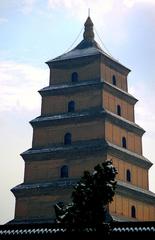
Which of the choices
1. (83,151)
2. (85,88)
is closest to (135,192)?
(83,151)

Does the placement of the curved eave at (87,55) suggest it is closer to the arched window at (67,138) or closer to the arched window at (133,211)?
the arched window at (67,138)

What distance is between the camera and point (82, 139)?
33.8 m

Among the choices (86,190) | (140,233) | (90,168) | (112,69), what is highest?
(112,69)

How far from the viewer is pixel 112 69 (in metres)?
37.4

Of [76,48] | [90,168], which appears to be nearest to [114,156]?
[90,168]

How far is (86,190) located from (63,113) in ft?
56.6

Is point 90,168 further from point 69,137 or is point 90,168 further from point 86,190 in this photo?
point 86,190

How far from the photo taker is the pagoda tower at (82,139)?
107ft

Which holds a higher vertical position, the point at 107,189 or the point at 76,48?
the point at 76,48

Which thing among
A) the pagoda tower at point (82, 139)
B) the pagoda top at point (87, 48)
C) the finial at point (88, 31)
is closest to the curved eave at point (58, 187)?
the pagoda tower at point (82, 139)

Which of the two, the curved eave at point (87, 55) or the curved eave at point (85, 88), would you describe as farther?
the curved eave at point (87, 55)

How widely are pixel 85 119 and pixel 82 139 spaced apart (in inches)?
52.6

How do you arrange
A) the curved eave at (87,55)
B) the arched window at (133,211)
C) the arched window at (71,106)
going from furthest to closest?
the curved eave at (87,55), the arched window at (71,106), the arched window at (133,211)

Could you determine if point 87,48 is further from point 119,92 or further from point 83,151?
point 83,151
